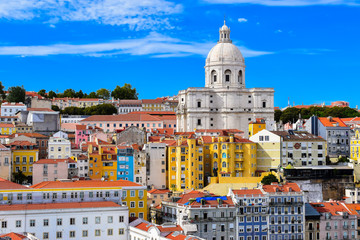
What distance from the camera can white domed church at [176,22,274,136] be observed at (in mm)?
100188

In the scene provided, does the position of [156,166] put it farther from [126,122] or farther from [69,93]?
[69,93]

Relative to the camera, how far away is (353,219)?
61.3 metres

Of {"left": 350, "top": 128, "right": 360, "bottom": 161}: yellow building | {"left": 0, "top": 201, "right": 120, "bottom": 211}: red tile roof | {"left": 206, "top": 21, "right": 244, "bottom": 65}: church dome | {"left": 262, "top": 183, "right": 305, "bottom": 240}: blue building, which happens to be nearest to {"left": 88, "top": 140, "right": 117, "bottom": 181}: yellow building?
{"left": 0, "top": 201, "right": 120, "bottom": 211}: red tile roof

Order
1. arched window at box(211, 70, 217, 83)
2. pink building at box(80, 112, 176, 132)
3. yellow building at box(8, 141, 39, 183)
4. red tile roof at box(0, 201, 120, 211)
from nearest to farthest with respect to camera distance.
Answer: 1. red tile roof at box(0, 201, 120, 211)
2. yellow building at box(8, 141, 39, 183)
3. arched window at box(211, 70, 217, 83)
4. pink building at box(80, 112, 176, 132)

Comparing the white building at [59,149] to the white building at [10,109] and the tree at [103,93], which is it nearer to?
the white building at [10,109]

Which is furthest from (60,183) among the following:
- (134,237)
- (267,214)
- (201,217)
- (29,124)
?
(29,124)

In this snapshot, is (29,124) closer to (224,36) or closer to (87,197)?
(224,36)

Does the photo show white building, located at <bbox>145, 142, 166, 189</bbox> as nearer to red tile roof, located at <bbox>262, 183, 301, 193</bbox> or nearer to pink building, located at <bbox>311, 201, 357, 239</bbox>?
red tile roof, located at <bbox>262, 183, 301, 193</bbox>

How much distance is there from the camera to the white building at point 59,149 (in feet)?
250

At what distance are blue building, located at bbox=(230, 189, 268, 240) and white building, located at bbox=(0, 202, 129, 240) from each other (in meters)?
11.3

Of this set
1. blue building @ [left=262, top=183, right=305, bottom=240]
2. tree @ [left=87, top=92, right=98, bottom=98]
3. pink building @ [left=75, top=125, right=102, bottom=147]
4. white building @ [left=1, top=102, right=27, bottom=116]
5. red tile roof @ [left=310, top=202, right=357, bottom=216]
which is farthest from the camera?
tree @ [left=87, top=92, right=98, bottom=98]

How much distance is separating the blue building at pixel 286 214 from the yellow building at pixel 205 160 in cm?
1386

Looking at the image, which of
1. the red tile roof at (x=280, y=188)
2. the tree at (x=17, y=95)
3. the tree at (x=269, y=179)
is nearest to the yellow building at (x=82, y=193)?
the red tile roof at (x=280, y=188)

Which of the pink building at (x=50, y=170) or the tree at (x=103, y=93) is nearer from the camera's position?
the pink building at (x=50, y=170)
